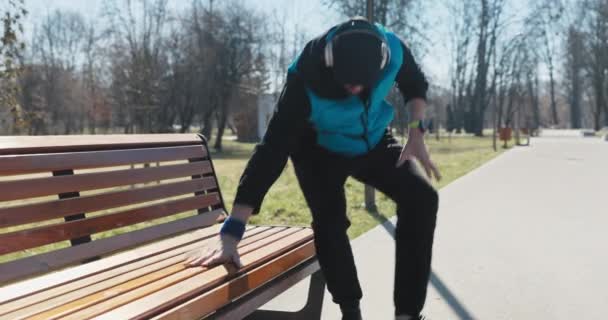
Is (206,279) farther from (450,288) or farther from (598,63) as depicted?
(598,63)

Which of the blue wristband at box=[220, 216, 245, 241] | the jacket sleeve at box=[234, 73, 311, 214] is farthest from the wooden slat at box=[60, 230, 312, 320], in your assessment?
the jacket sleeve at box=[234, 73, 311, 214]

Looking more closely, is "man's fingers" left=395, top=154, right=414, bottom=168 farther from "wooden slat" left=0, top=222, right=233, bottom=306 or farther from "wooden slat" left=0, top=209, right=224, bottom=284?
"wooden slat" left=0, top=209, right=224, bottom=284

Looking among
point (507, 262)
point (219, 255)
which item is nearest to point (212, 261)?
point (219, 255)

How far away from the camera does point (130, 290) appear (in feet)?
5.86

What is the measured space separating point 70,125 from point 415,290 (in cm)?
5254

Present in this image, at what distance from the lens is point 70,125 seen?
50.0 m

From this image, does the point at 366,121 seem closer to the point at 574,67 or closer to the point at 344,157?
the point at 344,157

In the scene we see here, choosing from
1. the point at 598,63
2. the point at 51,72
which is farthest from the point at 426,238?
the point at 598,63

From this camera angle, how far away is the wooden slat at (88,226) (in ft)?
6.95

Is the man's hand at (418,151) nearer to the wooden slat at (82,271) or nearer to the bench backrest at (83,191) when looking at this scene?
the wooden slat at (82,271)

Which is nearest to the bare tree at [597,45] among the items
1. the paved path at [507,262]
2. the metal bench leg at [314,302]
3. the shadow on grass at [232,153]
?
the shadow on grass at [232,153]

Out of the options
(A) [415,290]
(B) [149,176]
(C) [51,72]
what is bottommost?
(A) [415,290]

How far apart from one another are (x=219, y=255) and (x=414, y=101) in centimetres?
114

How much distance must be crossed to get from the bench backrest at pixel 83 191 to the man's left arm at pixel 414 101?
1.34m
